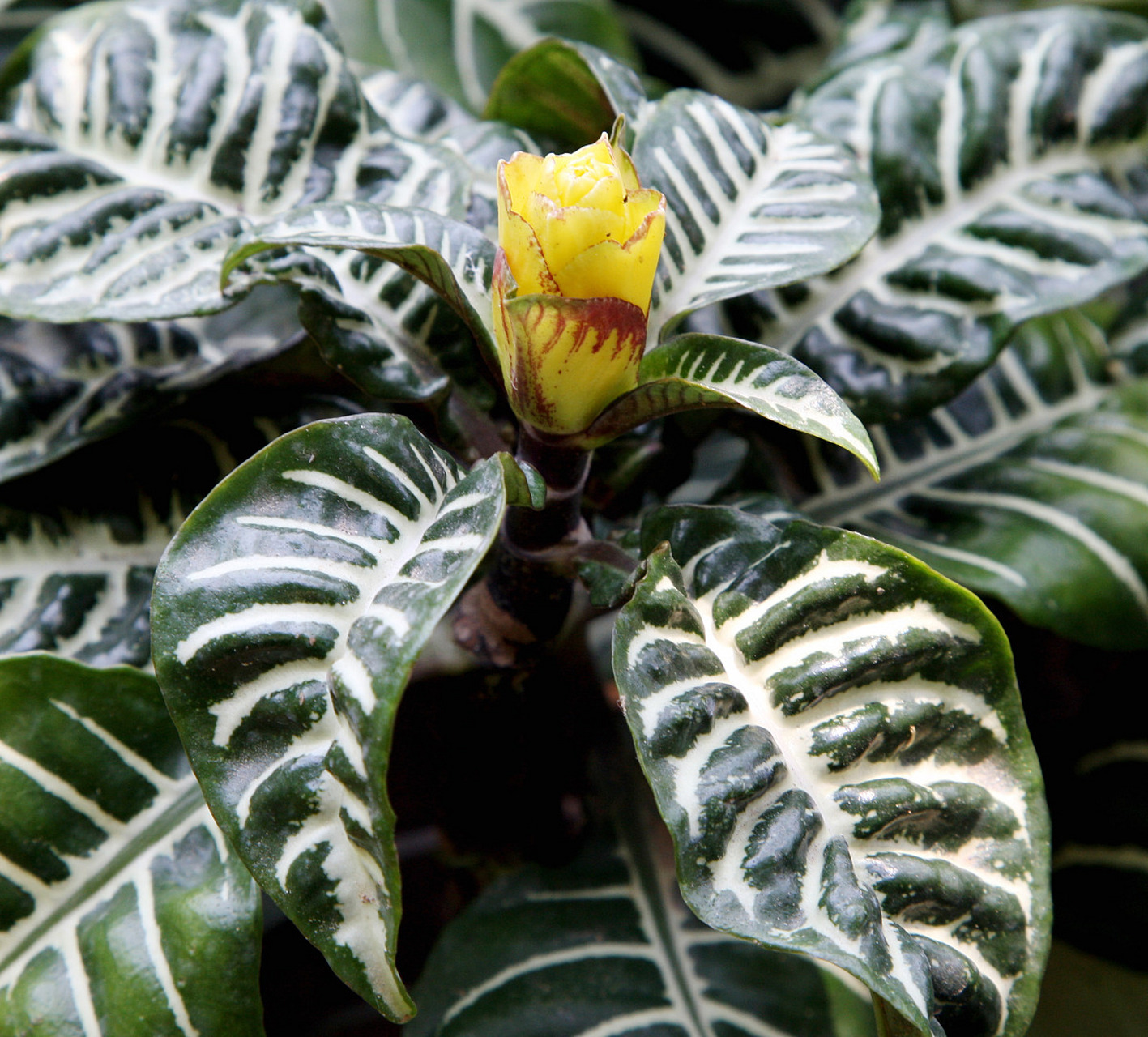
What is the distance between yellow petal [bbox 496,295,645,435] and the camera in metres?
0.54

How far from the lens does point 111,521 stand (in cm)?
81

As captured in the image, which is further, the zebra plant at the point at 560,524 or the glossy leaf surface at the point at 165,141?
the glossy leaf surface at the point at 165,141

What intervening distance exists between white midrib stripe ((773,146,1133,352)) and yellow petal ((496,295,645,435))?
0.36 meters

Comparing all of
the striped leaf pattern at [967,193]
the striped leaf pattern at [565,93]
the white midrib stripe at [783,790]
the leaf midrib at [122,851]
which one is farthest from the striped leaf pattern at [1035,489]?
the leaf midrib at [122,851]

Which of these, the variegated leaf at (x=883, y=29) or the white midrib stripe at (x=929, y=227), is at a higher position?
the variegated leaf at (x=883, y=29)

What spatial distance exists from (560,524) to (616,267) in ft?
0.72

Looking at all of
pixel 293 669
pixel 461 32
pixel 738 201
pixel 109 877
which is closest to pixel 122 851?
pixel 109 877

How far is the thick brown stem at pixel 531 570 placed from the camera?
68cm

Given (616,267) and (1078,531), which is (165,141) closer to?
(616,267)

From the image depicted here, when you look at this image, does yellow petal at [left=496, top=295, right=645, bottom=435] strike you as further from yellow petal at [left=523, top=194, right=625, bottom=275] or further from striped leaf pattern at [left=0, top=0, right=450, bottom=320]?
striped leaf pattern at [left=0, top=0, right=450, bottom=320]

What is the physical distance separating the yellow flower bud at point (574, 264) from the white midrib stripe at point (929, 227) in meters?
0.37

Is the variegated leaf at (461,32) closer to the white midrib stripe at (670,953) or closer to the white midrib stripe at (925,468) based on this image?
the white midrib stripe at (925,468)

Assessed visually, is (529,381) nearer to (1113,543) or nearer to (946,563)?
(946,563)

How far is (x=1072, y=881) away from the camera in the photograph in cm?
108
